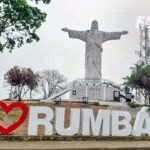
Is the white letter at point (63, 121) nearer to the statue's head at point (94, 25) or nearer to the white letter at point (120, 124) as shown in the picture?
the white letter at point (120, 124)

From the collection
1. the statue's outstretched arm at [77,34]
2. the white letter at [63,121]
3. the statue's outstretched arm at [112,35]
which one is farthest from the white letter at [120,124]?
the statue's outstretched arm at [112,35]

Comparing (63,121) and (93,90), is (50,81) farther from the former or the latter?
(63,121)

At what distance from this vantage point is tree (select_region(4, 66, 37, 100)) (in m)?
65.8

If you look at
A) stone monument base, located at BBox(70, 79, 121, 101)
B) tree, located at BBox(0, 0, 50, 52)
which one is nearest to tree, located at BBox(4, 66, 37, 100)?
stone monument base, located at BBox(70, 79, 121, 101)

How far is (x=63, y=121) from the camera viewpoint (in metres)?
16.2

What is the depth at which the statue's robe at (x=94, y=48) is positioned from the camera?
66625 mm

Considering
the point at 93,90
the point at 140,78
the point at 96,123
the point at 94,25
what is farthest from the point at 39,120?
the point at 94,25

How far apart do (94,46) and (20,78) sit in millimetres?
11292

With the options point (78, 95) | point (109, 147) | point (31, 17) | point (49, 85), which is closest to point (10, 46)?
point (31, 17)

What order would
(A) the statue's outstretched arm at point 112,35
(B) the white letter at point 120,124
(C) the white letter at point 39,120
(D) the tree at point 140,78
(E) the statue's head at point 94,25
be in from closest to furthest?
(C) the white letter at point 39,120, (B) the white letter at point 120,124, (D) the tree at point 140,78, (A) the statue's outstretched arm at point 112,35, (E) the statue's head at point 94,25

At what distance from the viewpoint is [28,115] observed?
51.6 ft

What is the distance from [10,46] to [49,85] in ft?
187

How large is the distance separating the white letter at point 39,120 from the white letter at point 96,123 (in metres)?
1.24

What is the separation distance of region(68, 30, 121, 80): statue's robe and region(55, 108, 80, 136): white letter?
5016cm
